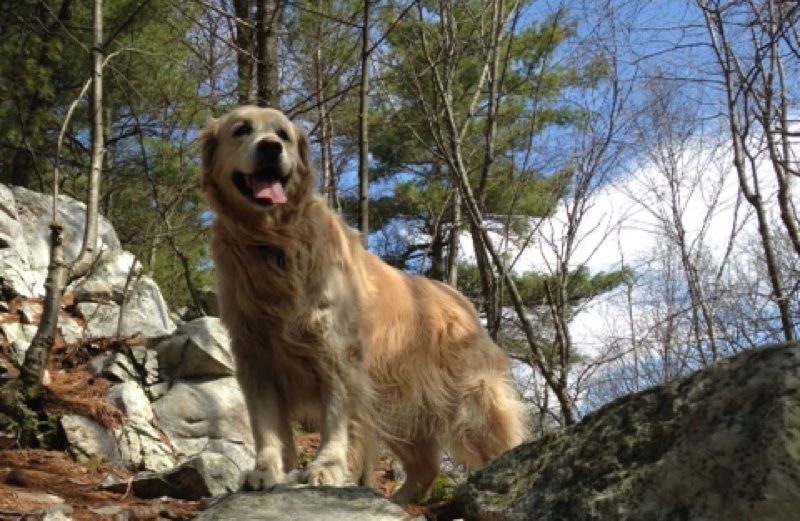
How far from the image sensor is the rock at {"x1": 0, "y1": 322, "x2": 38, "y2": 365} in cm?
727

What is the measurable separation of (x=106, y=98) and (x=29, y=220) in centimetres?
308

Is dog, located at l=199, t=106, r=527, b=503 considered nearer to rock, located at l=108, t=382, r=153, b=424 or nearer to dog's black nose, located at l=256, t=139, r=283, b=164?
dog's black nose, located at l=256, t=139, r=283, b=164

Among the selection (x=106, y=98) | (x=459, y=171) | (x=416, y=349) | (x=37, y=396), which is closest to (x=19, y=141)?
(x=106, y=98)

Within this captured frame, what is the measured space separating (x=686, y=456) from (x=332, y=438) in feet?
7.26

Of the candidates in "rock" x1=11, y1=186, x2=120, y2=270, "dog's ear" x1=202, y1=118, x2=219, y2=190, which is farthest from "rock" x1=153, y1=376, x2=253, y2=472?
"dog's ear" x1=202, y1=118, x2=219, y2=190

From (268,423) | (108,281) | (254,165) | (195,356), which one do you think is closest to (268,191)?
(254,165)

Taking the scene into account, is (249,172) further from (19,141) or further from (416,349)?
(19,141)

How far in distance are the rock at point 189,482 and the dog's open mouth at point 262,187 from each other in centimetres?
160

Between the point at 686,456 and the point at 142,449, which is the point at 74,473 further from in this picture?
the point at 686,456

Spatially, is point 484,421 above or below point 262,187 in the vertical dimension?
below

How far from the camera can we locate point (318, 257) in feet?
14.4

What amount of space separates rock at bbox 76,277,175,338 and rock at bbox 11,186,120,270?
678 millimetres

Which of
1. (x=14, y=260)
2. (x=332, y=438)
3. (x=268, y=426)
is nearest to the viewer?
(x=332, y=438)

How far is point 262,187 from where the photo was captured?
169 inches
